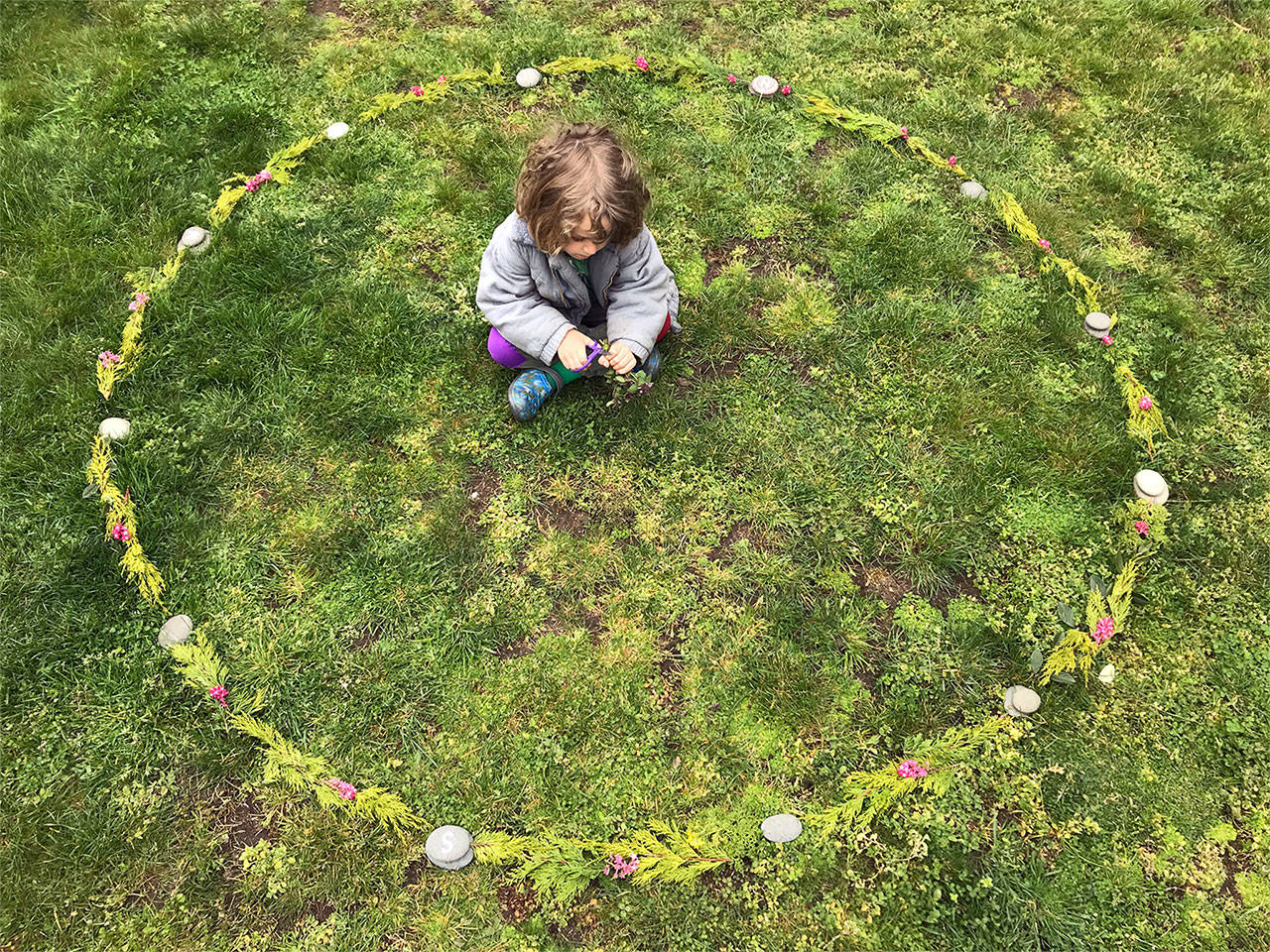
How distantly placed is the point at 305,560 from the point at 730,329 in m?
2.27

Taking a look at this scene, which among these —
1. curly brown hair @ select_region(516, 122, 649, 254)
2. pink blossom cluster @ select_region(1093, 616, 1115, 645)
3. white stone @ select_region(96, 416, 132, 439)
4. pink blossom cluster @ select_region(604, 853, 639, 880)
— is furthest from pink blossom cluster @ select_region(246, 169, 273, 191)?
pink blossom cluster @ select_region(1093, 616, 1115, 645)

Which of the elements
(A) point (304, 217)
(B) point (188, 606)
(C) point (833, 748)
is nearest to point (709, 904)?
(C) point (833, 748)

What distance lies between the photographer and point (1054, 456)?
3742mm

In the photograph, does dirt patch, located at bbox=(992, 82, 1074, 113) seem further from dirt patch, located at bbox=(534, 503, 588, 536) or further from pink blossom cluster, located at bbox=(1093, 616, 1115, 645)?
dirt patch, located at bbox=(534, 503, 588, 536)

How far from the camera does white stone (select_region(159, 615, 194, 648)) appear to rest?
10.5 ft

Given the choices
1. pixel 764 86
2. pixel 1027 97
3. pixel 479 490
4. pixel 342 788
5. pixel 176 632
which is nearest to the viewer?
pixel 342 788

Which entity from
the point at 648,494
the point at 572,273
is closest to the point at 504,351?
the point at 572,273

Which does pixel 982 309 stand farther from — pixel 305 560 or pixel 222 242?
pixel 222 242

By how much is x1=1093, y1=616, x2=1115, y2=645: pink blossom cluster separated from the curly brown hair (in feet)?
7.99

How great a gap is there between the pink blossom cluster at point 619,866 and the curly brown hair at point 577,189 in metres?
2.22

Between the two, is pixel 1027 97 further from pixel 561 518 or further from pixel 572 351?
pixel 561 518

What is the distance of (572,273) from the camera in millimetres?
3324

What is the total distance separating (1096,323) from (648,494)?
95.6 inches

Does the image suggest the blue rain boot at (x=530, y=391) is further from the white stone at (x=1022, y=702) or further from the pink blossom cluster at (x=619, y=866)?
the white stone at (x=1022, y=702)
